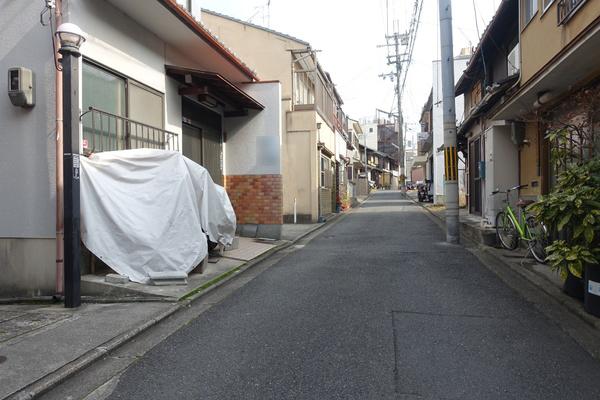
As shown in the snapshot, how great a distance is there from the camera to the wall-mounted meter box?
5773 millimetres

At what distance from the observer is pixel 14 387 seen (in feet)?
10.8

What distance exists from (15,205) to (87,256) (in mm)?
1188

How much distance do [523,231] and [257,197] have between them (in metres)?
6.30

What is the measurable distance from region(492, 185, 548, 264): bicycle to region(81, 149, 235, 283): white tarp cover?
530 centimetres

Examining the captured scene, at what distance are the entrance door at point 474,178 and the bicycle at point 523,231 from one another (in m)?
4.80

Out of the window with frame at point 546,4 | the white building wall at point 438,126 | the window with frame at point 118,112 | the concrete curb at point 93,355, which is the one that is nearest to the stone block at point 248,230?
the window with frame at point 118,112

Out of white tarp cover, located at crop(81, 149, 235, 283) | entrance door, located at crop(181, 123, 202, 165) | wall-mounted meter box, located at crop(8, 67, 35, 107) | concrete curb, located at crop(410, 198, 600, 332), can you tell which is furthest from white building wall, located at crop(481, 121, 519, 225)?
wall-mounted meter box, located at crop(8, 67, 35, 107)

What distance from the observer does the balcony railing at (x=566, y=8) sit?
6387 mm

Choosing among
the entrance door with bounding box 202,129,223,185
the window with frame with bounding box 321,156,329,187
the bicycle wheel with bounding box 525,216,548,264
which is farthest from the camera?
the window with frame with bounding box 321,156,329,187

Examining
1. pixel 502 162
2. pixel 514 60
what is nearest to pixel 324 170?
pixel 502 162

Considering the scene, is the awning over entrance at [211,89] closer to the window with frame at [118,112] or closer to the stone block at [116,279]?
the window with frame at [118,112]

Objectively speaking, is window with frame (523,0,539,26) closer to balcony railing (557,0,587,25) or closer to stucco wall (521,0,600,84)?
stucco wall (521,0,600,84)

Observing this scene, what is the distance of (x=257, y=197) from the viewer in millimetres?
11609

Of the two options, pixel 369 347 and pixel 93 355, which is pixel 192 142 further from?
pixel 369 347
